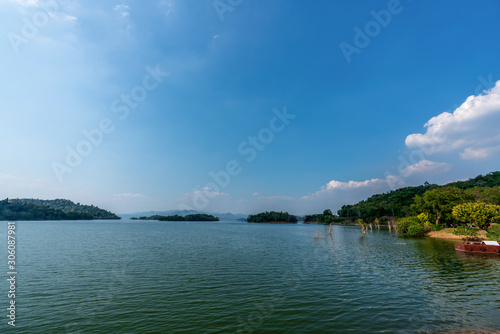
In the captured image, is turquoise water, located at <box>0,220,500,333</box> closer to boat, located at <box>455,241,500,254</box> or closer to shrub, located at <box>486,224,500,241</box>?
boat, located at <box>455,241,500,254</box>

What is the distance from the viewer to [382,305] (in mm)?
20062

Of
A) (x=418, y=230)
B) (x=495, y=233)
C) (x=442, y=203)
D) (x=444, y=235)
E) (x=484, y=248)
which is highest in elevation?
(x=442, y=203)

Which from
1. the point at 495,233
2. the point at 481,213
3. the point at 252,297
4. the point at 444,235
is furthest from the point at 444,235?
Answer: the point at 252,297

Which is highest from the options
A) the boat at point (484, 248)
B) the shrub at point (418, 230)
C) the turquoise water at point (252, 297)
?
the shrub at point (418, 230)

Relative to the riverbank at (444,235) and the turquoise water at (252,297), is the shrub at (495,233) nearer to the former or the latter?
the turquoise water at (252,297)

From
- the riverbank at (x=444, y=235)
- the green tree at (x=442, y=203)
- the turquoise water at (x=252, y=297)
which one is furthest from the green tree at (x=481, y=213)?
the turquoise water at (x=252, y=297)

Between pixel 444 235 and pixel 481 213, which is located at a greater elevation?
pixel 481 213

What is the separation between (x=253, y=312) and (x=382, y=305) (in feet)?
37.7

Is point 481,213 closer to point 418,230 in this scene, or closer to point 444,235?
point 444,235

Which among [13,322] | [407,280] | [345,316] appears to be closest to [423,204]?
[407,280]

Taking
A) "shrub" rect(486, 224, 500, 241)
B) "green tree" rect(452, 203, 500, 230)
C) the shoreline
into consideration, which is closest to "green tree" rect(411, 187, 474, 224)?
the shoreline

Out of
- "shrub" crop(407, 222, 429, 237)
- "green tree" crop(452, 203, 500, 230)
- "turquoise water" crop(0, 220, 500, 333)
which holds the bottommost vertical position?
"turquoise water" crop(0, 220, 500, 333)

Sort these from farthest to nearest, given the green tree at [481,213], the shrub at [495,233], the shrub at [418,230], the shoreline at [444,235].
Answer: the shrub at [418,230] → the shoreline at [444,235] → the green tree at [481,213] → the shrub at [495,233]

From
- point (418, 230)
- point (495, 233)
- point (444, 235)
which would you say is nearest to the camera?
point (495, 233)
